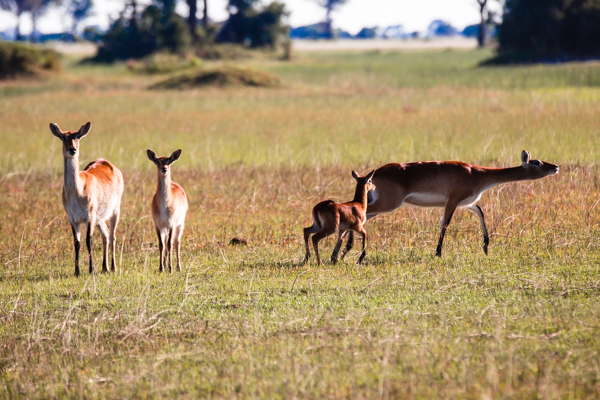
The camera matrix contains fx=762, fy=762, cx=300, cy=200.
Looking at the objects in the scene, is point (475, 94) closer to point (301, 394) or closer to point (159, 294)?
point (159, 294)

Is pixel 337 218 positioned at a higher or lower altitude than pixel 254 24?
lower

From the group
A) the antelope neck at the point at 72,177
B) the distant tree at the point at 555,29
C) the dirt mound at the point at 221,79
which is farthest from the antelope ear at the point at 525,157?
the distant tree at the point at 555,29

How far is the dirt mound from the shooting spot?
99.8 ft

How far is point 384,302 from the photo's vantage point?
6.02 meters

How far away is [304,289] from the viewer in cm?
649

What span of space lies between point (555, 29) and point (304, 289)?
45166mm

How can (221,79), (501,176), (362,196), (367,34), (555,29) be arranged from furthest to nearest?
(367,34)
(555,29)
(221,79)
(501,176)
(362,196)

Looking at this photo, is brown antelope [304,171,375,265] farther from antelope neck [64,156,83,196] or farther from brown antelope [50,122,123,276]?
antelope neck [64,156,83,196]

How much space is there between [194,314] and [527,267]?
3079mm

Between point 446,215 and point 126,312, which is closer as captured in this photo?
point 126,312

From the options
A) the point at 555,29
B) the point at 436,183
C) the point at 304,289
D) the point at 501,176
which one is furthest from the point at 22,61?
the point at 304,289

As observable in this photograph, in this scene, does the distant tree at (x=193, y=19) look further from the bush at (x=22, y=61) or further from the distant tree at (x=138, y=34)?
the bush at (x=22, y=61)

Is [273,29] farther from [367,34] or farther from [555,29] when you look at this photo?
[367,34]

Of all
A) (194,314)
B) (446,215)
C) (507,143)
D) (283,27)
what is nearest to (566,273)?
(446,215)
